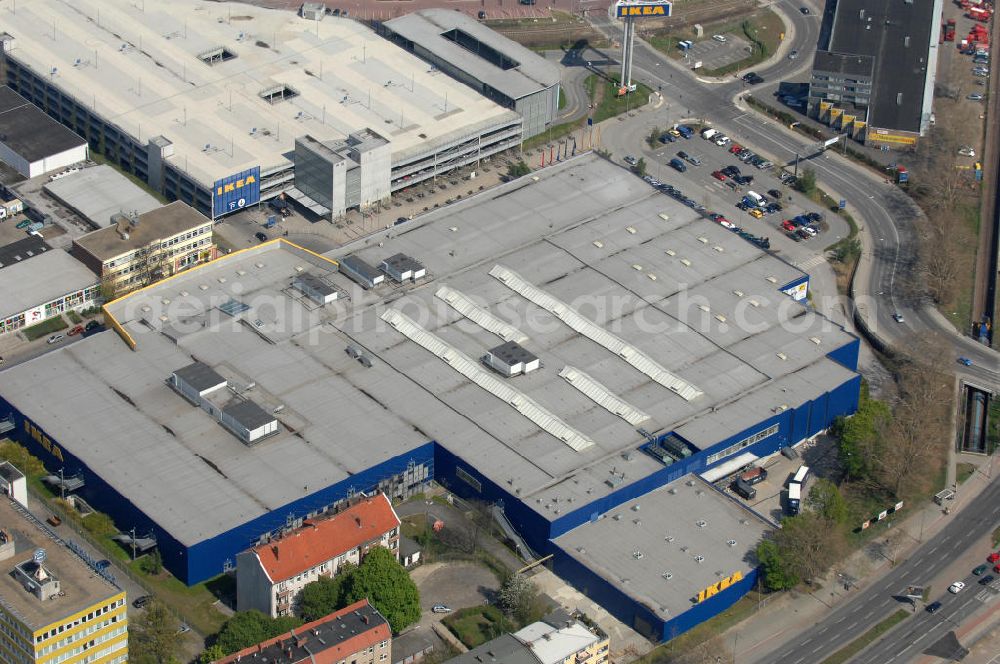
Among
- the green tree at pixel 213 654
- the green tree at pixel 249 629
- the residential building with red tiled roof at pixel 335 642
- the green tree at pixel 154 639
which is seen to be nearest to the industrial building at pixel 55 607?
the green tree at pixel 154 639

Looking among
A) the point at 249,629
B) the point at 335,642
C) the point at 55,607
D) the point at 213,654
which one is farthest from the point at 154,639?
the point at 335,642

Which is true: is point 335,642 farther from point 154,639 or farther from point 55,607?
point 55,607

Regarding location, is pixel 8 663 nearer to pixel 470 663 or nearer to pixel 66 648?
pixel 66 648

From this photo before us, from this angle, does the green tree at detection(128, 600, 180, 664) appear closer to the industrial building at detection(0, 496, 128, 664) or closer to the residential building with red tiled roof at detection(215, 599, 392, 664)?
the industrial building at detection(0, 496, 128, 664)

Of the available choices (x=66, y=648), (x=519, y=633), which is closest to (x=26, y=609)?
(x=66, y=648)

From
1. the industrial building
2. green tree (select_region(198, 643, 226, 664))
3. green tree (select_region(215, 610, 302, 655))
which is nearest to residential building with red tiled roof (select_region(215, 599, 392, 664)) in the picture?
green tree (select_region(198, 643, 226, 664))
